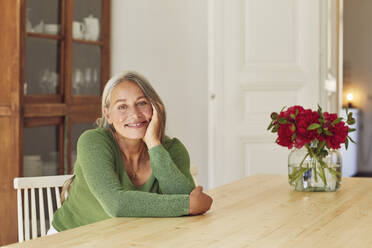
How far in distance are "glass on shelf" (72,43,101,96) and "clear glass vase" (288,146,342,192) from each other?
84.9 inches

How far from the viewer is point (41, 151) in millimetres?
3906

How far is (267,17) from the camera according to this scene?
4.57 meters

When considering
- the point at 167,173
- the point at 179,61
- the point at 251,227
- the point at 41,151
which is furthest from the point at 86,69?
the point at 251,227

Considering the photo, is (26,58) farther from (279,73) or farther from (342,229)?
(342,229)

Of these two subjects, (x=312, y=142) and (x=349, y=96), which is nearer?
(x=312, y=142)

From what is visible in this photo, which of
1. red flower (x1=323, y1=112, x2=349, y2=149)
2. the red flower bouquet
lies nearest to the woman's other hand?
the red flower bouquet

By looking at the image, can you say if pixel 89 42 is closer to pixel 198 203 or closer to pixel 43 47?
pixel 43 47

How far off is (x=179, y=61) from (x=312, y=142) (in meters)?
2.86

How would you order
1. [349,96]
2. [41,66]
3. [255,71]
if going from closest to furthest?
[41,66], [255,71], [349,96]

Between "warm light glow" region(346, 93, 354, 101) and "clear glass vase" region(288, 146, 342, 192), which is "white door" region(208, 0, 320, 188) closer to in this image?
"clear glass vase" region(288, 146, 342, 192)

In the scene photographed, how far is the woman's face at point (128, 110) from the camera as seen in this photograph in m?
2.10

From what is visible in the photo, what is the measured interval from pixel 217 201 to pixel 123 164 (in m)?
0.34

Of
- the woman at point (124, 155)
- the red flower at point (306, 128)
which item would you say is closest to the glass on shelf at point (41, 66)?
the woman at point (124, 155)

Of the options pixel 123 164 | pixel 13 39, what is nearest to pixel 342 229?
pixel 123 164
